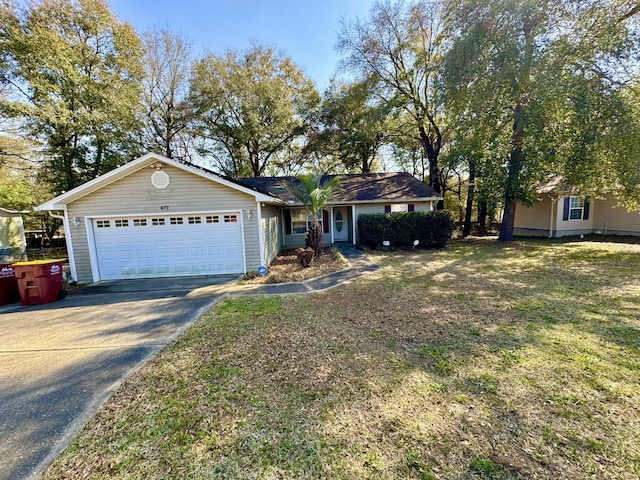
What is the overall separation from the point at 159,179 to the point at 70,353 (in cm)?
607

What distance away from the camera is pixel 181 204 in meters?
9.12

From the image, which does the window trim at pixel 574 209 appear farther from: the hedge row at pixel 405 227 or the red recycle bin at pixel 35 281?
the red recycle bin at pixel 35 281

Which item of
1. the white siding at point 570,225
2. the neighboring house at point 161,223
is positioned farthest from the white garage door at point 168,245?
the white siding at point 570,225

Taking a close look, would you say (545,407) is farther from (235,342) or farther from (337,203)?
(337,203)

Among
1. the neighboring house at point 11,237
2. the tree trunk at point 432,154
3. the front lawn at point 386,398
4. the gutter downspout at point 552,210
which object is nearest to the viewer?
the front lawn at point 386,398

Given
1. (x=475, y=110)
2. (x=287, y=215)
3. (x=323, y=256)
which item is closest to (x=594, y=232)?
(x=475, y=110)

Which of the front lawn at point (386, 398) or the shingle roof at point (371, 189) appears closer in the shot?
the front lawn at point (386, 398)

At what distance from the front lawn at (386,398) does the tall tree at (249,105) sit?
57.4ft

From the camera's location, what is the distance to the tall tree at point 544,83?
975 centimetres

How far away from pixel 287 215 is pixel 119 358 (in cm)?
1184

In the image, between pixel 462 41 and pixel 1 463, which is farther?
pixel 462 41

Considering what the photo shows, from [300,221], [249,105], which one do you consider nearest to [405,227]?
[300,221]

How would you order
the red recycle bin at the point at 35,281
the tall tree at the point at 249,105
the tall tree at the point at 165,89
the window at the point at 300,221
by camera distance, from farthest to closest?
1. the tall tree at the point at 249,105
2. the tall tree at the point at 165,89
3. the window at the point at 300,221
4. the red recycle bin at the point at 35,281

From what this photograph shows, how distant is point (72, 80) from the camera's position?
13977 millimetres
